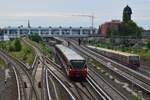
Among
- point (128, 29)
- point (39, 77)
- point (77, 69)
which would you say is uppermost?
point (128, 29)

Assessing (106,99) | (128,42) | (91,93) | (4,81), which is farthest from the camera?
(128,42)

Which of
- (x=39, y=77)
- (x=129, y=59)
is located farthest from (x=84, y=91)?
(x=129, y=59)

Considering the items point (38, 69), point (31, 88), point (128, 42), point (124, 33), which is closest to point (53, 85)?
point (31, 88)

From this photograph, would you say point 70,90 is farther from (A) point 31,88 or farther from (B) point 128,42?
(B) point 128,42

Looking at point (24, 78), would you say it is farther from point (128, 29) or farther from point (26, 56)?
point (128, 29)

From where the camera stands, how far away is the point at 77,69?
52250 mm

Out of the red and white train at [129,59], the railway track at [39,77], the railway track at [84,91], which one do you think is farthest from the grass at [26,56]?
the railway track at [84,91]

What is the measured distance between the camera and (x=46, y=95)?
4178 cm

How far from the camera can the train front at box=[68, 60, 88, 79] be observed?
52.0 m

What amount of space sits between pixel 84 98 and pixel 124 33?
11875 centimetres

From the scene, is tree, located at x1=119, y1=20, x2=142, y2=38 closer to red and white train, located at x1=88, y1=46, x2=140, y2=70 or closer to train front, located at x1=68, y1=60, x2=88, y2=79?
red and white train, located at x1=88, y1=46, x2=140, y2=70

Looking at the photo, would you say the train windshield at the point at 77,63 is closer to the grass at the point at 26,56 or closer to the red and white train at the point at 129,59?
the red and white train at the point at 129,59

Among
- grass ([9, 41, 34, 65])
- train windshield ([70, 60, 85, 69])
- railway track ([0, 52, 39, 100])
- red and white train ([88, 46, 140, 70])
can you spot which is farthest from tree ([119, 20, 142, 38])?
train windshield ([70, 60, 85, 69])

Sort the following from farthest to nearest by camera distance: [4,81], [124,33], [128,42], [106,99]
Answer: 1. [124,33]
2. [128,42]
3. [4,81]
4. [106,99]
